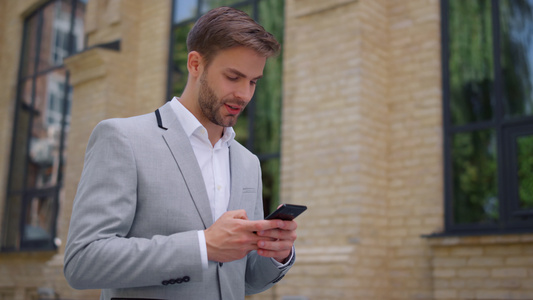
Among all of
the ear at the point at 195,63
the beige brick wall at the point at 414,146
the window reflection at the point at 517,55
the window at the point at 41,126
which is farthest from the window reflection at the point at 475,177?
the window at the point at 41,126

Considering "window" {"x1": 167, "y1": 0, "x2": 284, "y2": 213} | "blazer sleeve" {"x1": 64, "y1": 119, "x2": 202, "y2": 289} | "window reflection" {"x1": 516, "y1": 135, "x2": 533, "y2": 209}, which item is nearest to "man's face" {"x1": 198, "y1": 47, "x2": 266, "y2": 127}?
"blazer sleeve" {"x1": 64, "y1": 119, "x2": 202, "y2": 289}

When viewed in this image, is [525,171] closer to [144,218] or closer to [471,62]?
[471,62]

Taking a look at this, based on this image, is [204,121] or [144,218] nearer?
[144,218]

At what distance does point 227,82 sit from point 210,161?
0.91ft

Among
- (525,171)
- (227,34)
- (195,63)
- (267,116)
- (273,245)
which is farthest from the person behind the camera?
(267,116)

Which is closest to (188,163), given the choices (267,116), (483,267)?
(483,267)

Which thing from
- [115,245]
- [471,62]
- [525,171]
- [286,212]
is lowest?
[115,245]

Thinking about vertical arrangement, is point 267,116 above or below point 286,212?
above

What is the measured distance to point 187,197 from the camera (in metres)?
1.86

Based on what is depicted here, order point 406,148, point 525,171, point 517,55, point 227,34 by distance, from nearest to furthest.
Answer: point 227,34
point 525,171
point 517,55
point 406,148

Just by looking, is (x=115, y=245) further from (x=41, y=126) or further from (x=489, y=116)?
(x=41, y=126)

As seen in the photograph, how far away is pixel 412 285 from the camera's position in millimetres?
6531

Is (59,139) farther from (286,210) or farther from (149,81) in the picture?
(286,210)

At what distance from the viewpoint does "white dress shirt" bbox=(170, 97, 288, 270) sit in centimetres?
197
